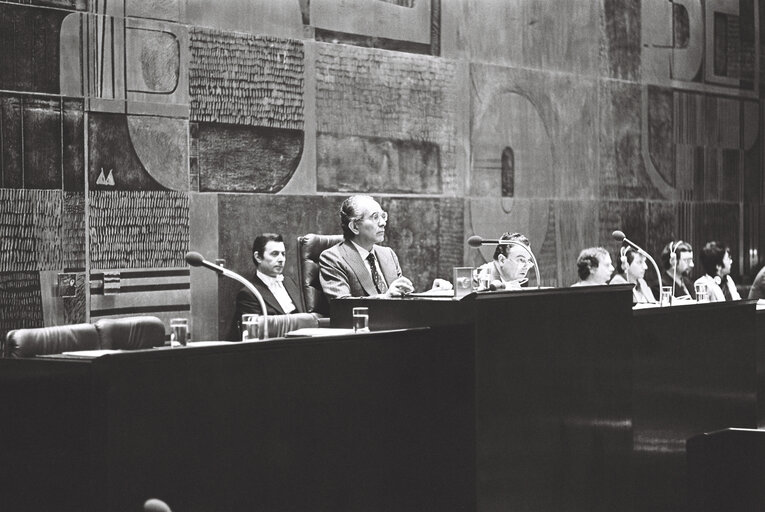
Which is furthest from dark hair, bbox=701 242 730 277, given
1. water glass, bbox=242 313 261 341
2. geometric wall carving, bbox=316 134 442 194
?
water glass, bbox=242 313 261 341

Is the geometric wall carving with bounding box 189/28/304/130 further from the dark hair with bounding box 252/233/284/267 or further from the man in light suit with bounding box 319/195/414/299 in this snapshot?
the man in light suit with bounding box 319/195/414/299

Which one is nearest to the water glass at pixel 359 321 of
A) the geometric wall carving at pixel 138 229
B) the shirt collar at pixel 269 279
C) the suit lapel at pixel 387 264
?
the suit lapel at pixel 387 264

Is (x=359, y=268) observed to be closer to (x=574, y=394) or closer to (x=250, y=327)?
(x=574, y=394)

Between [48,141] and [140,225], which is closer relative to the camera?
[48,141]

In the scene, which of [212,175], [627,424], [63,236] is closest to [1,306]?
[63,236]

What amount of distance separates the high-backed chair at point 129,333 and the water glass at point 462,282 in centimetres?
110

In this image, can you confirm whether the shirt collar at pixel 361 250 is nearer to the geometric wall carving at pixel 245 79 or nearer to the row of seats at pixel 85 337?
the geometric wall carving at pixel 245 79

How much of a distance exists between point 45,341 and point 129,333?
0.38 m

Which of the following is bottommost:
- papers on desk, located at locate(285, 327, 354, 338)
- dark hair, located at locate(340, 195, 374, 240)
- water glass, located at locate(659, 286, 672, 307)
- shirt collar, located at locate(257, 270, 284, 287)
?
papers on desk, located at locate(285, 327, 354, 338)

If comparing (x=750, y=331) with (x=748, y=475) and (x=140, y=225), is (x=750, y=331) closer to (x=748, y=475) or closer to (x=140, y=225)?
(x=748, y=475)

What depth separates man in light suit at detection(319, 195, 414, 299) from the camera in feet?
19.7

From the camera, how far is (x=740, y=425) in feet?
19.4

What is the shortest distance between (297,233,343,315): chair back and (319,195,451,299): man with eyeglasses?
25cm

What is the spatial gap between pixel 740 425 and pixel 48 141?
3.96 m
